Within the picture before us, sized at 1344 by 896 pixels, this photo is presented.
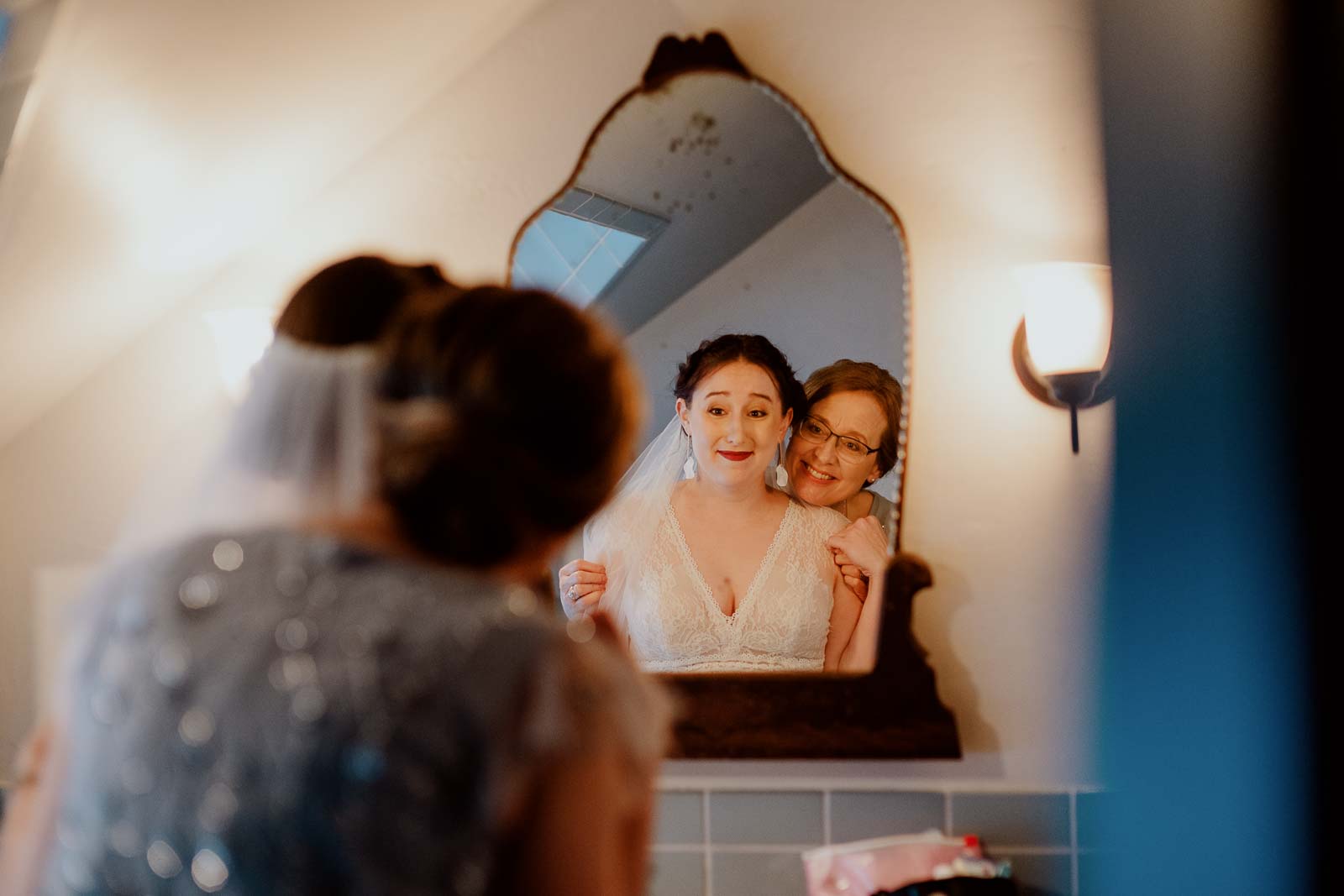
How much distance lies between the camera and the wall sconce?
1670mm

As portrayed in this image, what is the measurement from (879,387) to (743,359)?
0.20m

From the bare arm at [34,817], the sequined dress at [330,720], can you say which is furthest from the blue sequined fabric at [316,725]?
the bare arm at [34,817]

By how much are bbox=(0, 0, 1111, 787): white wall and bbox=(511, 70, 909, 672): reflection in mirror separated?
6 centimetres

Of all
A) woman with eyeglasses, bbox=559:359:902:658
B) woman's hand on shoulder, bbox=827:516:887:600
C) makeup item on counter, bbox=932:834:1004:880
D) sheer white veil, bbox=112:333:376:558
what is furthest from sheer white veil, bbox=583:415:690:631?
sheer white veil, bbox=112:333:376:558

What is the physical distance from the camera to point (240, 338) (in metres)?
1.92

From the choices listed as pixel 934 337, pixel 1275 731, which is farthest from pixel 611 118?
pixel 1275 731

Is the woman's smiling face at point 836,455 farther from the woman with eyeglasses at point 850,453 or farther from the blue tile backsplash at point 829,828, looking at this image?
the blue tile backsplash at point 829,828

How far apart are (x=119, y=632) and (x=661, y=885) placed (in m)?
1.10

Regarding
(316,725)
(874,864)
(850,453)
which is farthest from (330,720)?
(850,453)

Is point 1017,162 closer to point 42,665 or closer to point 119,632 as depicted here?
point 119,632

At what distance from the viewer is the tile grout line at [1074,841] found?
166 centimetres

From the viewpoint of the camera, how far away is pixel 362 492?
875 mm

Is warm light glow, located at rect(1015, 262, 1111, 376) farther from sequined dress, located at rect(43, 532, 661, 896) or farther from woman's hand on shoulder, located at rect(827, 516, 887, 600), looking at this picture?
sequined dress, located at rect(43, 532, 661, 896)

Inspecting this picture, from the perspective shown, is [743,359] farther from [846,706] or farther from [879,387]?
[846,706]
